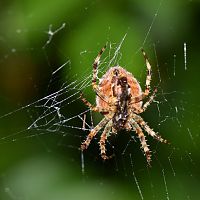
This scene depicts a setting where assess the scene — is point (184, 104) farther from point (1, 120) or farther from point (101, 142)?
point (1, 120)

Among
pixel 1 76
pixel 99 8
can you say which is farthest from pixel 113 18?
pixel 1 76

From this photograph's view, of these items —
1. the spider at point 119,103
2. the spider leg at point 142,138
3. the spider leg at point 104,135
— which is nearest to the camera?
the spider at point 119,103

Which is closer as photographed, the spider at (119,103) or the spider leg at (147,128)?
the spider at (119,103)

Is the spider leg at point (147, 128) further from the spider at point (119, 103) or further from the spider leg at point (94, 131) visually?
the spider leg at point (94, 131)

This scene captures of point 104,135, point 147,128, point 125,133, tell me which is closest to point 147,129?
point 147,128

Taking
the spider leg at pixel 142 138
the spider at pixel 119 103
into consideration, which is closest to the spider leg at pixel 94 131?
the spider at pixel 119 103

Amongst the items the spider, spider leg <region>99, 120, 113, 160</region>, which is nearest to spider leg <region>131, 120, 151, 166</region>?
the spider
